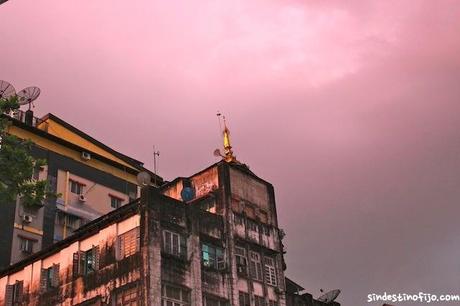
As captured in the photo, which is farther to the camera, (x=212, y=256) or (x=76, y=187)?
(x=76, y=187)

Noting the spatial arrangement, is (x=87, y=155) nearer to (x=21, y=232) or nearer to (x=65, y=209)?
(x=65, y=209)

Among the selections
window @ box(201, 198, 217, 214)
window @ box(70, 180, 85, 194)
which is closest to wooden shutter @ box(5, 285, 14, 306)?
window @ box(201, 198, 217, 214)

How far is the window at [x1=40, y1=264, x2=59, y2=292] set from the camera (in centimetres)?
3950

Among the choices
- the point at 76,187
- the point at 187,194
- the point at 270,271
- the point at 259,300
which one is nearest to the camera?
the point at 259,300

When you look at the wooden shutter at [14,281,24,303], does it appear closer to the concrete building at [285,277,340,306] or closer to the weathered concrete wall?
the weathered concrete wall

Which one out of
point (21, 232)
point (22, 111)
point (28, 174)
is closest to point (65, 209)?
point (21, 232)

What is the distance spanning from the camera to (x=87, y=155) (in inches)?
2263

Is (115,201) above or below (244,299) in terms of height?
above

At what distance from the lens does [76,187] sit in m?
56.3

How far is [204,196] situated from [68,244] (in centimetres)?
843

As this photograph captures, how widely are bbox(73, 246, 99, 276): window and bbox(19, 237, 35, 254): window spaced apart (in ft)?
45.6

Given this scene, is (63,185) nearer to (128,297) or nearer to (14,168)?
(128,297)

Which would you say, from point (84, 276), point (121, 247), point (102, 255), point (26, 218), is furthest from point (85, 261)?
point (26, 218)

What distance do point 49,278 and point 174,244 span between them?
836cm
